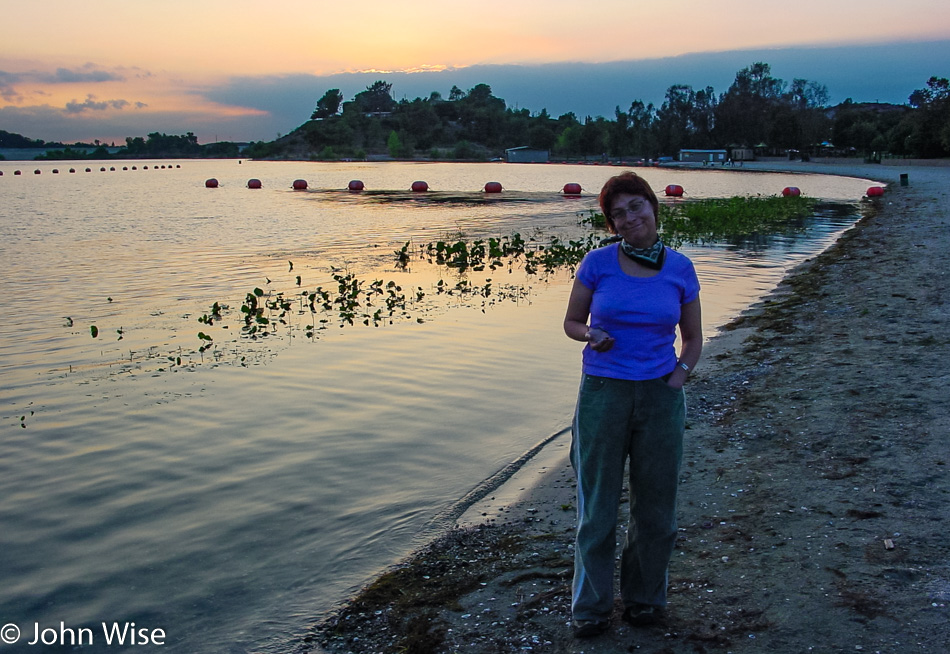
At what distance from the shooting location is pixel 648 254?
392 cm

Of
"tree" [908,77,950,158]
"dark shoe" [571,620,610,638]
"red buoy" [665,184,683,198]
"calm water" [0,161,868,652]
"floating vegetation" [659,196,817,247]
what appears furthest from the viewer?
"tree" [908,77,950,158]

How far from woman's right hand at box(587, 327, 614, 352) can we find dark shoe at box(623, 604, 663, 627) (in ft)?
4.95

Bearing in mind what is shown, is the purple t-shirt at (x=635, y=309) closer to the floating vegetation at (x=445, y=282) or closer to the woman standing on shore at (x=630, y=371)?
the woman standing on shore at (x=630, y=371)

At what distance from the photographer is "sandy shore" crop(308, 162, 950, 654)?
4.31 meters

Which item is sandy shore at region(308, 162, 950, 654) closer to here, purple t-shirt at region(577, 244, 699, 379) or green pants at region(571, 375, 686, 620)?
green pants at region(571, 375, 686, 620)

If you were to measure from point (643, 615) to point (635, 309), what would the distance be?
1721mm

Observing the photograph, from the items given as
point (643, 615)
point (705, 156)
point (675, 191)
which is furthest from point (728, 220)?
point (705, 156)

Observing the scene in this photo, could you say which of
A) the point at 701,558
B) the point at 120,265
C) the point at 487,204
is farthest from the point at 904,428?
the point at 487,204

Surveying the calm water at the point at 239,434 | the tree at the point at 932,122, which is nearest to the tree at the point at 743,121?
the tree at the point at 932,122

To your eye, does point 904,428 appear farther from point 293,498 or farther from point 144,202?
point 144,202

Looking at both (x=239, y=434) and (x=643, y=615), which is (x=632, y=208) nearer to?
(x=643, y=615)

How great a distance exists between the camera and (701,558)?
17.0ft

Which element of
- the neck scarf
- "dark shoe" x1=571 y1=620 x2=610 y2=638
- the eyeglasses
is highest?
the eyeglasses

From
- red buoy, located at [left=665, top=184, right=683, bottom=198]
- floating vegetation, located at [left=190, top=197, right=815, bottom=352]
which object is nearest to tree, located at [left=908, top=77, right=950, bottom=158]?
red buoy, located at [left=665, top=184, right=683, bottom=198]
